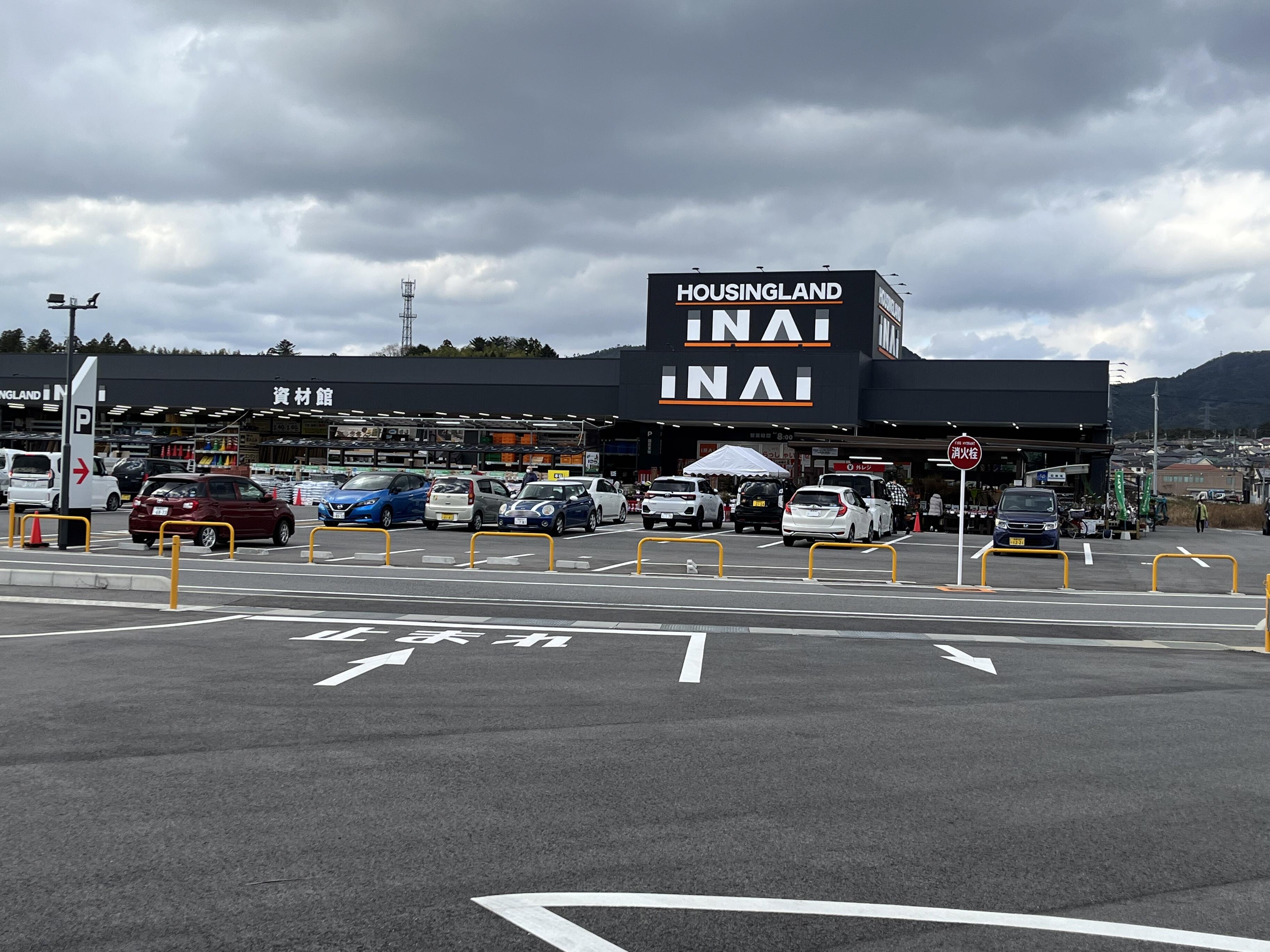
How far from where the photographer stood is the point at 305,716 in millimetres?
8344

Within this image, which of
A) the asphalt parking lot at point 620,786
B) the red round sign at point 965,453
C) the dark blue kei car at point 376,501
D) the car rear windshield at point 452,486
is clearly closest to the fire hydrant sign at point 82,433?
the dark blue kei car at point 376,501

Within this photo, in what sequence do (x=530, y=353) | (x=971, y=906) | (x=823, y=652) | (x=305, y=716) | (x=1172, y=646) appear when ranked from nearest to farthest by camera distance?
(x=971, y=906), (x=305, y=716), (x=823, y=652), (x=1172, y=646), (x=530, y=353)

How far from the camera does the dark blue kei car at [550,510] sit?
105 feet

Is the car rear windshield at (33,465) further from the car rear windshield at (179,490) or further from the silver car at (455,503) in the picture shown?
the silver car at (455,503)

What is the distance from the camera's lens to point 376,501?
32938 mm

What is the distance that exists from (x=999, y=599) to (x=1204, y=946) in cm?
1578

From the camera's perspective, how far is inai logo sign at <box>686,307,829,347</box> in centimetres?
5691

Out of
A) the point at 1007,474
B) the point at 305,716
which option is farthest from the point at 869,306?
the point at 305,716

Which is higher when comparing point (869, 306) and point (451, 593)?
point (869, 306)

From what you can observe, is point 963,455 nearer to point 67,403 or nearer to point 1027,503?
point 1027,503

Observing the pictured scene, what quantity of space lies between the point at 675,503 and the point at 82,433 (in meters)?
17.7

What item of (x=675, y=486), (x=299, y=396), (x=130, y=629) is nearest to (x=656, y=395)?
(x=299, y=396)

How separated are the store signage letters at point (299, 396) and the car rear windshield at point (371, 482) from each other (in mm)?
24967

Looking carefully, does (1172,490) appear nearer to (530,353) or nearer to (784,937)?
(530,353)
